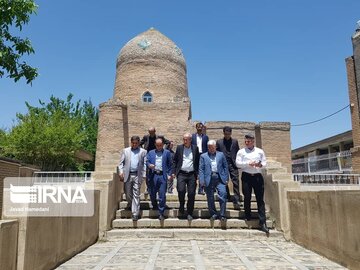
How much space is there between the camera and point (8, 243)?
322cm

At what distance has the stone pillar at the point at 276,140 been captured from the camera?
18.2 meters

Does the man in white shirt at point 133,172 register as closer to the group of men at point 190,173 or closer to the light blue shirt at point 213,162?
the group of men at point 190,173

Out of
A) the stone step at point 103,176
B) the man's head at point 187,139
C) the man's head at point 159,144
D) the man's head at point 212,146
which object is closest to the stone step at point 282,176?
the man's head at point 212,146

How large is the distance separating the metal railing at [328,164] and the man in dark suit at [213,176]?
1505 cm

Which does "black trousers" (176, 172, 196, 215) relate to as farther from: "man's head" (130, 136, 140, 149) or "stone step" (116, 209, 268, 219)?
"man's head" (130, 136, 140, 149)

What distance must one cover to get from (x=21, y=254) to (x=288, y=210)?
195 inches

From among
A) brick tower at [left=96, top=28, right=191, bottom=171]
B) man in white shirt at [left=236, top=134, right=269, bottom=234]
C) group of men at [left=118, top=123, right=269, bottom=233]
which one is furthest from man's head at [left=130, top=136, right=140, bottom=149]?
brick tower at [left=96, top=28, right=191, bottom=171]

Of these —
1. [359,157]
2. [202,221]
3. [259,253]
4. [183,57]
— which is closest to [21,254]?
[259,253]

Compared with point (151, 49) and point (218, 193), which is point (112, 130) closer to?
point (151, 49)

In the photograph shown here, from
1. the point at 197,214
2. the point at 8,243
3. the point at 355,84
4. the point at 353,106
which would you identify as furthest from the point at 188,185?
the point at 355,84

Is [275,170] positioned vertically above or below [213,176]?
above

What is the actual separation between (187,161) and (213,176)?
0.64 m

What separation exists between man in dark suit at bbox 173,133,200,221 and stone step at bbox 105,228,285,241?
477 millimetres

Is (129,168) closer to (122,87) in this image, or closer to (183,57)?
(122,87)
